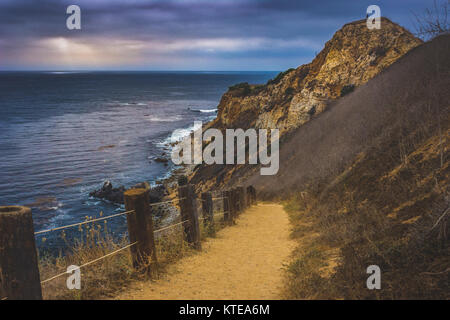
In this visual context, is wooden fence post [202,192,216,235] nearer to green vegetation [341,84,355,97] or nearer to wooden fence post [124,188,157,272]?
wooden fence post [124,188,157,272]

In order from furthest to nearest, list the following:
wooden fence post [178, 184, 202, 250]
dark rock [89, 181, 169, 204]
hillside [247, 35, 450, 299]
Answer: dark rock [89, 181, 169, 204] < wooden fence post [178, 184, 202, 250] < hillside [247, 35, 450, 299]

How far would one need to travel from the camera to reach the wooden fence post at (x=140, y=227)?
17.9 feet

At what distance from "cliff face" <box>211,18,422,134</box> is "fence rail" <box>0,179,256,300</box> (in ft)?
87.0

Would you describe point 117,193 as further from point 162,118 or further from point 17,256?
point 162,118

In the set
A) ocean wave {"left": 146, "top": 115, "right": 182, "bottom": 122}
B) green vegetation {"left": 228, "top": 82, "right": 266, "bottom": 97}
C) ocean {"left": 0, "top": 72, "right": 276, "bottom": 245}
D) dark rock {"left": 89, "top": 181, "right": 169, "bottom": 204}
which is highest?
green vegetation {"left": 228, "top": 82, "right": 266, "bottom": 97}

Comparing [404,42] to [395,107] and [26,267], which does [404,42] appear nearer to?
[395,107]

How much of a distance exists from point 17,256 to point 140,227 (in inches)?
82.2

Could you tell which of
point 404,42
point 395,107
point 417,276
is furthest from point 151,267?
point 404,42

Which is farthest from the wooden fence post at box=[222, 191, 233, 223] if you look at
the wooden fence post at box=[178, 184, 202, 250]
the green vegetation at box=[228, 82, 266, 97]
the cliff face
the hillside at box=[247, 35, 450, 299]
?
the green vegetation at box=[228, 82, 266, 97]

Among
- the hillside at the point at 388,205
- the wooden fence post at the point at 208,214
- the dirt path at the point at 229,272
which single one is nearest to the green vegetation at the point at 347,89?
the hillside at the point at 388,205

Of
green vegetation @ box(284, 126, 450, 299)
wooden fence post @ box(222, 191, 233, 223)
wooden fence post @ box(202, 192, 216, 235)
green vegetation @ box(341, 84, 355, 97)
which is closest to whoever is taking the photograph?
green vegetation @ box(284, 126, 450, 299)

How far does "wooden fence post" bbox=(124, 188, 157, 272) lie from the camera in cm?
546
